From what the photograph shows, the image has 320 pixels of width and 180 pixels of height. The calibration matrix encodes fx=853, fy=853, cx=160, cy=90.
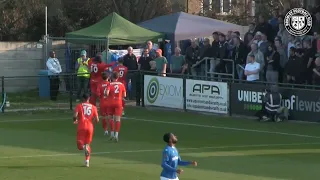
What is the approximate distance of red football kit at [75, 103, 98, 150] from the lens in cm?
1942

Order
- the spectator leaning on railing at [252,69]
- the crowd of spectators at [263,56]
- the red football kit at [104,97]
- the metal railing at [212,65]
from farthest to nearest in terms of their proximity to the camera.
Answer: the metal railing at [212,65], the spectator leaning on railing at [252,69], the crowd of spectators at [263,56], the red football kit at [104,97]

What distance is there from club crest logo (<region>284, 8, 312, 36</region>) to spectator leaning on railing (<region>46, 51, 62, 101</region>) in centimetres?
951

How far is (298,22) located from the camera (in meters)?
30.6

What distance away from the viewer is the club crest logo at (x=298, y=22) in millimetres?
30031

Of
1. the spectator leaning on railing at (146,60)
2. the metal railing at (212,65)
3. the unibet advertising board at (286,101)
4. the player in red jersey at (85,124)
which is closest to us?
the player in red jersey at (85,124)

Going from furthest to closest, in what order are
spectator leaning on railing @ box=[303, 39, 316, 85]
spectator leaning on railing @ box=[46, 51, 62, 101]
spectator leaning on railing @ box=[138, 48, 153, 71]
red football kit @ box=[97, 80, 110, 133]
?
spectator leaning on railing @ box=[46, 51, 62, 101], spectator leaning on railing @ box=[138, 48, 153, 71], spectator leaning on railing @ box=[303, 39, 316, 85], red football kit @ box=[97, 80, 110, 133]

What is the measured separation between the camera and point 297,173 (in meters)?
18.2

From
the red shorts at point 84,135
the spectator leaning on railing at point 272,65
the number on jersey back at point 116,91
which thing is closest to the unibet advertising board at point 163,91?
the spectator leaning on railing at point 272,65

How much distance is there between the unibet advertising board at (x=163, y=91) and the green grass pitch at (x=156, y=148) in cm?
56

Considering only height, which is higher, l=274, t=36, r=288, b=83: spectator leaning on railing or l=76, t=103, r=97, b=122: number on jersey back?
l=274, t=36, r=288, b=83: spectator leaning on railing

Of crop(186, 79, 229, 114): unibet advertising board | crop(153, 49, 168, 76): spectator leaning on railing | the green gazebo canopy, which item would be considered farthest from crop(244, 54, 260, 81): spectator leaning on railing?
the green gazebo canopy

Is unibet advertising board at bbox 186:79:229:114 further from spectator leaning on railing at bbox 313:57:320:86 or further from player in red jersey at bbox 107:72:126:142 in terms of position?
player in red jersey at bbox 107:72:126:142

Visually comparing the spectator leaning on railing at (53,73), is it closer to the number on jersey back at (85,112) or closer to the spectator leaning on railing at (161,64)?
the spectator leaning on railing at (161,64)

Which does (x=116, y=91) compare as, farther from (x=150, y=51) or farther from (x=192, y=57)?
(x=150, y=51)
